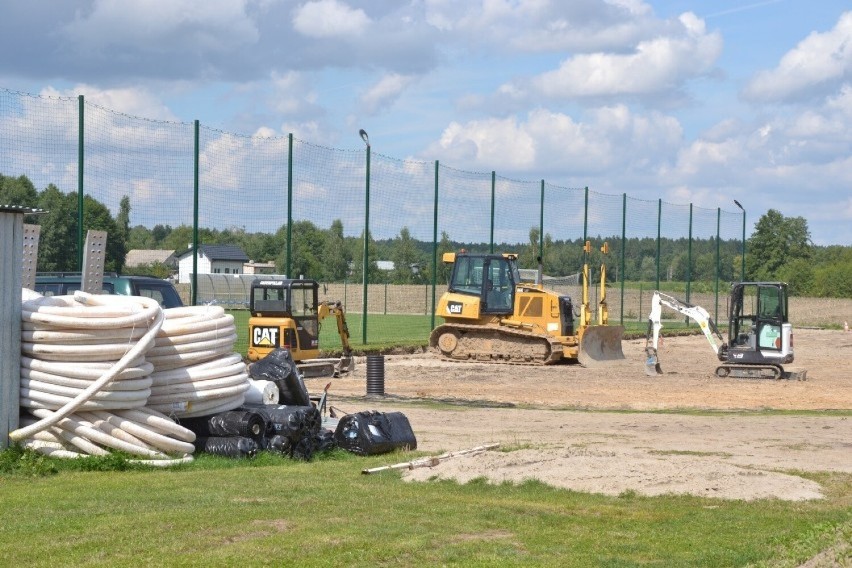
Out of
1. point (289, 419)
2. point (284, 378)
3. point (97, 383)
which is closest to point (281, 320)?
point (284, 378)

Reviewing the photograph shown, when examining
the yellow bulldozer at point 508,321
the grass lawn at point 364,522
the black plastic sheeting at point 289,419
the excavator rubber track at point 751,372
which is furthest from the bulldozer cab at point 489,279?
the grass lawn at point 364,522

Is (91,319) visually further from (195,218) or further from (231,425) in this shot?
(195,218)

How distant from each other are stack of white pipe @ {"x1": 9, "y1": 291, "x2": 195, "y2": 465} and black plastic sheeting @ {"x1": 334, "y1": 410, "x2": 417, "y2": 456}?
6.48 ft

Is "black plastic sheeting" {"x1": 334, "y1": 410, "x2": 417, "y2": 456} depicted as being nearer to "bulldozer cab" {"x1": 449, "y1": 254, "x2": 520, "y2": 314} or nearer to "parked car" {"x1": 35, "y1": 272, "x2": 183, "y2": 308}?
"parked car" {"x1": 35, "y1": 272, "x2": 183, "y2": 308}

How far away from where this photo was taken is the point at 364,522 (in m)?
8.94

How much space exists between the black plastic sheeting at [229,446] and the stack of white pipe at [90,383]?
0.45m

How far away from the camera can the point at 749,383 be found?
2698 cm

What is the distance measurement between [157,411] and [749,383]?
17.2m

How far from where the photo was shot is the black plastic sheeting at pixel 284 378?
48.7 feet

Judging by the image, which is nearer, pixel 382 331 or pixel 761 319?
pixel 761 319

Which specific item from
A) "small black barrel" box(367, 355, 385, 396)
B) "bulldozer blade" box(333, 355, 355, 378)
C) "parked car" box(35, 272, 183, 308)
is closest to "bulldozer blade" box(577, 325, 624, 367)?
"bulldozer blade" box(333, 355, 355, 378)

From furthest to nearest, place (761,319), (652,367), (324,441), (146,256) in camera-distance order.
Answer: (761,319)
(146,256)
(652,367)
(324,441)

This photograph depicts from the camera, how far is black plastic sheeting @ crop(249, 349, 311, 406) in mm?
14852

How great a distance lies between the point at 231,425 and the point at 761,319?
18.6 metres
